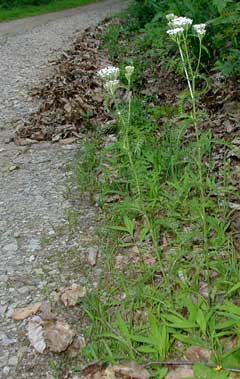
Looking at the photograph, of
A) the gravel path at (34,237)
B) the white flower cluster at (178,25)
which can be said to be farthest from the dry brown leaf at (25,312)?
the white flower cluster at (178,25)

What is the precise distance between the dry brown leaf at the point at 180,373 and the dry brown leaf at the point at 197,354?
64mm

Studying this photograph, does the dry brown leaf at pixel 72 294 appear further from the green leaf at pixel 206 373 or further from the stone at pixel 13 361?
the green leaf at pixel 206 373

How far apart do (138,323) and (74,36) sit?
968cm

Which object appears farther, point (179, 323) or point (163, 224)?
point (163, 224)

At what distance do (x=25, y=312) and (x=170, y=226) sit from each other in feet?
3.05

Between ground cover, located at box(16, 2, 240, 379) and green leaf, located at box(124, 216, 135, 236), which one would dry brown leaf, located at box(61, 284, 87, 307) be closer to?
ground cover, located at box(16, 2, 240, 379)

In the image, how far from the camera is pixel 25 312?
2.57 metres

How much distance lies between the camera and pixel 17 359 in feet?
7.60

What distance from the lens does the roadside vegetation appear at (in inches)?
88.9

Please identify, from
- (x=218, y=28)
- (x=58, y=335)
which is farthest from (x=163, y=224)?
(x=218, y=28)

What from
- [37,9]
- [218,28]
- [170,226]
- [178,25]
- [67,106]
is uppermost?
[178,25]

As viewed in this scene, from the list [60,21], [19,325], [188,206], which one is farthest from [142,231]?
[60,21]

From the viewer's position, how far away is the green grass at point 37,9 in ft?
56.9

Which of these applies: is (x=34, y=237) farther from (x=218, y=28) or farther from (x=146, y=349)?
(x=218, y=28)
